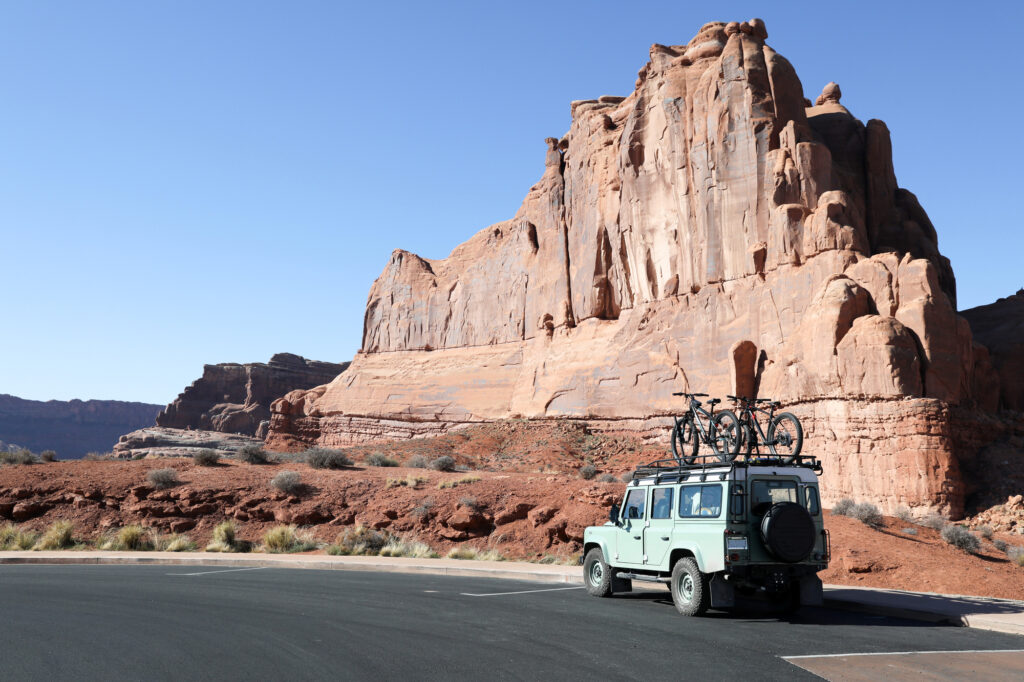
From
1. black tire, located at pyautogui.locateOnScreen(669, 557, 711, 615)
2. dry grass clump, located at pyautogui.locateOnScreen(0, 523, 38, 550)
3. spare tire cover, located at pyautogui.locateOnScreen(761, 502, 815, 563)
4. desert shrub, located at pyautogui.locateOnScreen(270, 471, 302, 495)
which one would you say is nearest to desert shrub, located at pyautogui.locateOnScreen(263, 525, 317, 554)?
desert shrub, located at pyautogui.locateOnScreen(270, 471, 302, 495)

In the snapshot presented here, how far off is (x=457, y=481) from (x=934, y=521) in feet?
54.3

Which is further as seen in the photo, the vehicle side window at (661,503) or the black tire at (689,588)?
the vehicle side window at (661,503)

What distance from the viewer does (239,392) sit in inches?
4695

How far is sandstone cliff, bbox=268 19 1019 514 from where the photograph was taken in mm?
33812

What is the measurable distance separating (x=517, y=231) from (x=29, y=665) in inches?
2428

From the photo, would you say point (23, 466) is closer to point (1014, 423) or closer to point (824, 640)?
point (824, 640)

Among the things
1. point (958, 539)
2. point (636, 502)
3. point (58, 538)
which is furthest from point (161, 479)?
point (958, 539)

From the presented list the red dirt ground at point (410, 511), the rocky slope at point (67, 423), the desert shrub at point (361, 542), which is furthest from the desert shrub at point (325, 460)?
the rocky slope at point (67, 423)

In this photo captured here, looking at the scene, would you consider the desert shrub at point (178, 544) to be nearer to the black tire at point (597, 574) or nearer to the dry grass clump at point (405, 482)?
the dry grass clump at point (405, 482)

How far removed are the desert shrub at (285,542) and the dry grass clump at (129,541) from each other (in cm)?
356

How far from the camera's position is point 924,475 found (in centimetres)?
3106

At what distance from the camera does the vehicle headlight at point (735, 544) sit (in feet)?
37.6

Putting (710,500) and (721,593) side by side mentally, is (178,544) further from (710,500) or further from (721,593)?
(721,593)

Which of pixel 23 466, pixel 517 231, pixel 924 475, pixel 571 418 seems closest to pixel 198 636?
pixel 23 466
